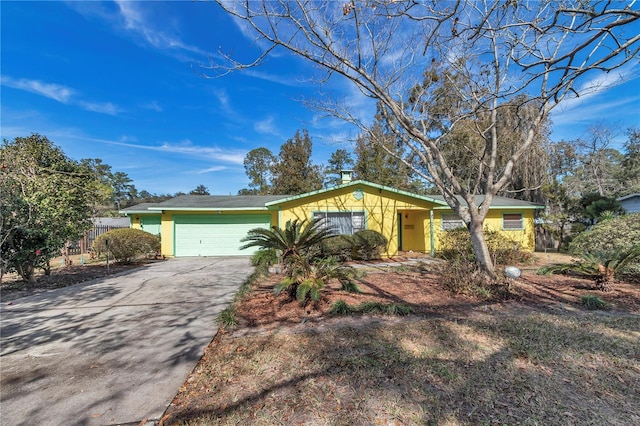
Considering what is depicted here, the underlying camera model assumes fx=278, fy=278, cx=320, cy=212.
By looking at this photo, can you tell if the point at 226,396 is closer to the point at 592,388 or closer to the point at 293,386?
the point at 293,386

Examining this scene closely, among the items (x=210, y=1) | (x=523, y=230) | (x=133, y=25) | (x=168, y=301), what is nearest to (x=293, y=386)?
(x=168, y=301)

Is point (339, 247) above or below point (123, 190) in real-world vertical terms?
below

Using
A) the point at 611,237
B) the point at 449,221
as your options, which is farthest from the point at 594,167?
the point at 611,237

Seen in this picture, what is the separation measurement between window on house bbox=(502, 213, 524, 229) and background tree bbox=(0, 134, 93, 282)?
667 inches

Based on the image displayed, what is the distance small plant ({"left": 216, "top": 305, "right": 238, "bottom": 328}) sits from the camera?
4105mm

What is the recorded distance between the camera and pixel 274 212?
13.5 metres

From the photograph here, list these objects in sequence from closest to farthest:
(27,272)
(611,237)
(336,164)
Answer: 1. (27,272)
2. (611,237)
3. (336,164)

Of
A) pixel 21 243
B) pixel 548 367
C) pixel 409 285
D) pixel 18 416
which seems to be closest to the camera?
pixel 18 416

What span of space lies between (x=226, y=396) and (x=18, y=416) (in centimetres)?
158

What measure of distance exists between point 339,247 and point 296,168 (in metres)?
16.0

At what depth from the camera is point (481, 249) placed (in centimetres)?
602

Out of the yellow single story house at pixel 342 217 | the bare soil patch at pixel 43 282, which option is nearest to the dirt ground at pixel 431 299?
the bare soil patch at pixel 43 282

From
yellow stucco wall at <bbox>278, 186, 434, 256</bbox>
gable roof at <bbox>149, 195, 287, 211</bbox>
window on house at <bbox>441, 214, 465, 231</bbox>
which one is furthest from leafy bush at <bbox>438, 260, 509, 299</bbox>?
gable roof at <bbox>149, 195, 287, 211</bbox>

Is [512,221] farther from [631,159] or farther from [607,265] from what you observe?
[631,159]
